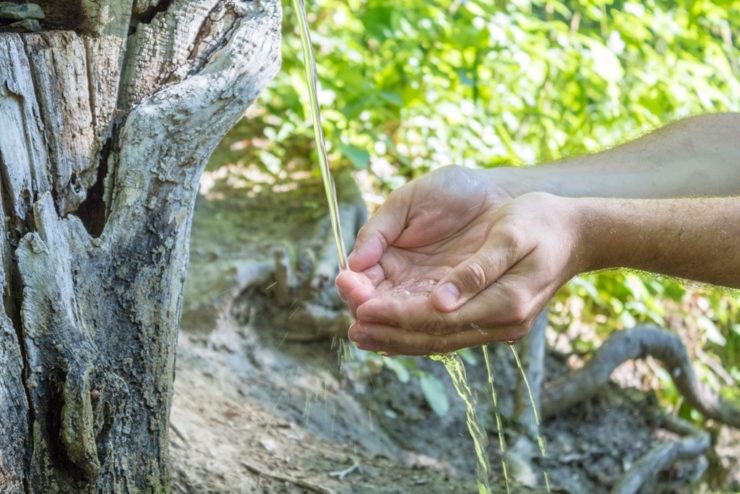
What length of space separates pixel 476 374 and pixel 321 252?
1.02 metres

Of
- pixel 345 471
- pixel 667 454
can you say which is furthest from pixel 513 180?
pixel 667 454

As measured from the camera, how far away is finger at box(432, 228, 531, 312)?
1.88 meters

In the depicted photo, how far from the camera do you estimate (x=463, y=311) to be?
6.24ft

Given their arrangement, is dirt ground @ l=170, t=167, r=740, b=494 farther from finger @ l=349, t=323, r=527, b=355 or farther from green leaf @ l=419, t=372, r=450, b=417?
finger @ l=349, t=323, r=527, b=355

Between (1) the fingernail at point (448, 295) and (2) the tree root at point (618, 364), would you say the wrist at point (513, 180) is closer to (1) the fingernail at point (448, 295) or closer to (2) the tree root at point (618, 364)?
(1) the fingernail at point (448, 295)

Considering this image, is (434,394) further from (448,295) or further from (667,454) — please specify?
(448,295)

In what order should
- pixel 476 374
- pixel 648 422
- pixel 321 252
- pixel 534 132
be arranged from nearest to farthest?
pixel 321 252
pixel 476 374
pixel 648 422
pixel 534 132

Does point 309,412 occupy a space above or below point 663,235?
below

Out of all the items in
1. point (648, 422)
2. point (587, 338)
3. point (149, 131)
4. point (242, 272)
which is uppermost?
point (149, 131)

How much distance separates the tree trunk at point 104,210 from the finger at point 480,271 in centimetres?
64

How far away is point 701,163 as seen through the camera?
113 inches

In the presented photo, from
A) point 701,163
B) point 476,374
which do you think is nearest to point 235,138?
point 476,374

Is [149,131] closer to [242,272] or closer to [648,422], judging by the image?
[242,272]

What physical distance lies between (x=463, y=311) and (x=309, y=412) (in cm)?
194
